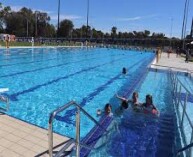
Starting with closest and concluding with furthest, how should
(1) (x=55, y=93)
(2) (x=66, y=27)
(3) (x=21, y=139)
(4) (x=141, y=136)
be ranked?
(3) (x=21, y=139), (4) (x=141, y=136), (1) (x=55, y=93), (2) (x=66, y=27)

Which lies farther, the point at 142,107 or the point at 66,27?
the point at 66,27

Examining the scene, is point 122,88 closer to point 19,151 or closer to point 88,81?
point 88,81

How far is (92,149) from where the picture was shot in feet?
14.8

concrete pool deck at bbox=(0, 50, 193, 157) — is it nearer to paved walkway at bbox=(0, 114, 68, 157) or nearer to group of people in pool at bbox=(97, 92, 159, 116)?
paved walkway at bbox=(0, 114, 68, 157)

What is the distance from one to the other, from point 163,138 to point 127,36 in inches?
3232

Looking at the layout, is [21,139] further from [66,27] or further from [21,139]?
[66,27]

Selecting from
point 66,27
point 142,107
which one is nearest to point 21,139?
point 142,107

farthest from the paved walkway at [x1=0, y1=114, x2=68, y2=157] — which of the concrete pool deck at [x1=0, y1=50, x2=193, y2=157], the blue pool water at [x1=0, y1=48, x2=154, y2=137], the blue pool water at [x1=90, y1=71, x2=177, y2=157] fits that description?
the blue pool water at [x1=0, y1=48, x2=154, y2=137]

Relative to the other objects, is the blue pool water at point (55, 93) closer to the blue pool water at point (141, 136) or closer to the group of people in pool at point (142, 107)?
the group of people in pool at point (142, 107)

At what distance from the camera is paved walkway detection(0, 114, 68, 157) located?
411 cm

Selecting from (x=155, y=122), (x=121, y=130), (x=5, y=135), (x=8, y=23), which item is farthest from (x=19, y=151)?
(x=8, y=23)

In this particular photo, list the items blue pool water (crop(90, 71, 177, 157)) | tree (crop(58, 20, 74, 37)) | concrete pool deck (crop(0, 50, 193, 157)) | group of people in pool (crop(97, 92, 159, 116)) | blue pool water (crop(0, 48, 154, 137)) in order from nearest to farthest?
concrete pool deck (crop(0, 50, 193, 157)) < blue pool water (crop(90, 71, 177, 157)) < blue pool water (crop(0, 48, 154, 137)) < group of people in pool (crop(97, 92, 159, 116)) < tree (crop(58, 20, 74, 37))

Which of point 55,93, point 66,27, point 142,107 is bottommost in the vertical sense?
point 55,93

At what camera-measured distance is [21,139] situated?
4.57 m
